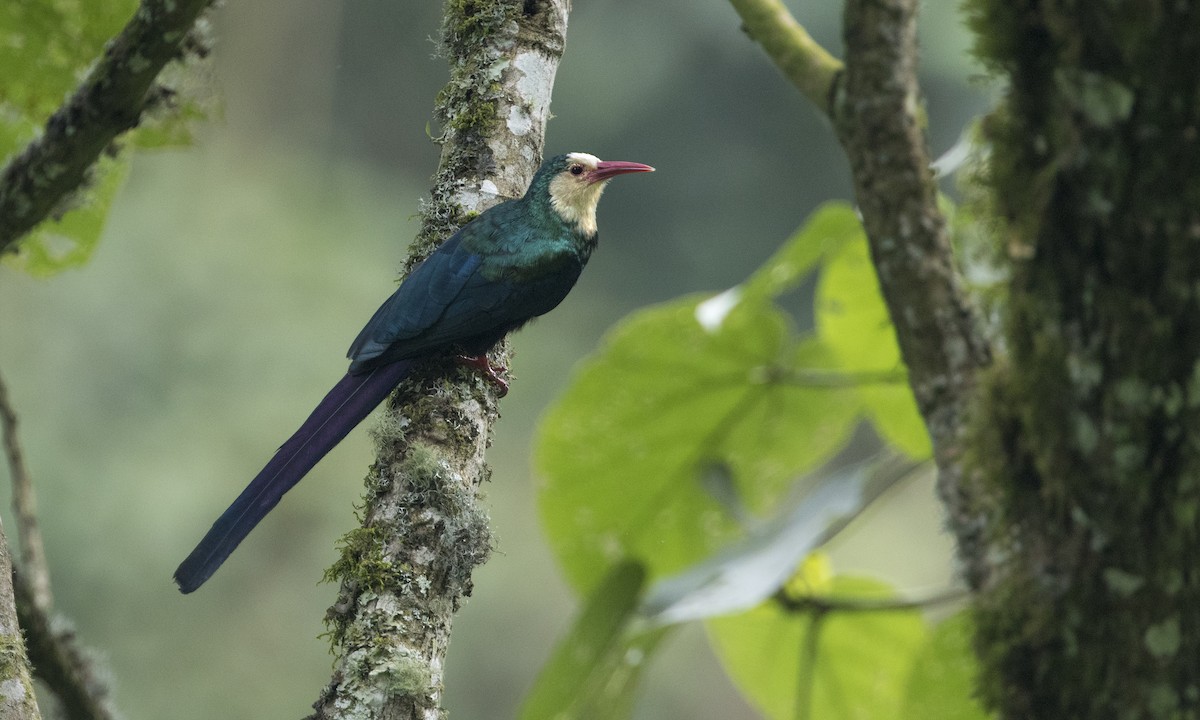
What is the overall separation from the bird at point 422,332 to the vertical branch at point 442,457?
0.22 ft

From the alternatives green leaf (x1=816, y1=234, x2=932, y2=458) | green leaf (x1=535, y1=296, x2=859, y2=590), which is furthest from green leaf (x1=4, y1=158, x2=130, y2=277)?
green leaf (x1=816, y1=234, x2=932, y2=458)

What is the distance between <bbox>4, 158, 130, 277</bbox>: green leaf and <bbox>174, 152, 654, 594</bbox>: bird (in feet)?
2.70

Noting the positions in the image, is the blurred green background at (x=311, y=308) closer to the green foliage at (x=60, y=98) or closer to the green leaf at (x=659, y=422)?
the green leaf at (x=659, y=422)

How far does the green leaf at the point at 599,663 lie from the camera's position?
8.93 feet

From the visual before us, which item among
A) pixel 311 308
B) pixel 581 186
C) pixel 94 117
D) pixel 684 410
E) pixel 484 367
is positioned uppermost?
pixel 311 308

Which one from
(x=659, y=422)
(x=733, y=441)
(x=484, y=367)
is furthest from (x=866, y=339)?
(x=484, y=367)

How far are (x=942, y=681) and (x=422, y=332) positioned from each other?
1.22m

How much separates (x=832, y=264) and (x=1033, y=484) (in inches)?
75.0

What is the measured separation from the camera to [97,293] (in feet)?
38.8

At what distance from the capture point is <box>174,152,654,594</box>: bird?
7.81 feet

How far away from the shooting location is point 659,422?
10.7 ft

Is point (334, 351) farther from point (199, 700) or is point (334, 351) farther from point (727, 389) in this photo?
point (727, 389)

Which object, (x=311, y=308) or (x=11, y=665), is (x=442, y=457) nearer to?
(x=11, y=665)

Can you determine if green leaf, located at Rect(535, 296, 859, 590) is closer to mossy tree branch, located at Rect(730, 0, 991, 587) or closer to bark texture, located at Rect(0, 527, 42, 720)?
mossy tree branch, located at Rect(730, 0, 991, 587)
